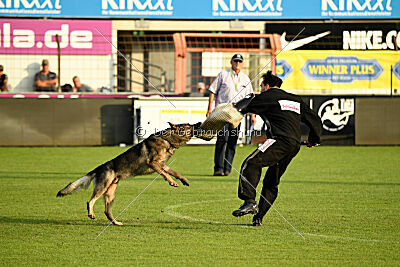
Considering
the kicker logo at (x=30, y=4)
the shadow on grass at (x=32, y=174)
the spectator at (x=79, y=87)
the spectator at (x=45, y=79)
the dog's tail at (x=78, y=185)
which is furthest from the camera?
the kicker logo at (x=30, y=4)

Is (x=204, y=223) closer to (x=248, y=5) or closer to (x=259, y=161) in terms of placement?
(x=259, y=161)

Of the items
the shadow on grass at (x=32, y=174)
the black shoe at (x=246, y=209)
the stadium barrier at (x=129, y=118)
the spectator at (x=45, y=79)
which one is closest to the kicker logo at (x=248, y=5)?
the stadium barrier at (x=129, y=118)

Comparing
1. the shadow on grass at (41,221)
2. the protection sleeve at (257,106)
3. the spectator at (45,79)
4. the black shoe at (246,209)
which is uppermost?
the spectator at (45,79)

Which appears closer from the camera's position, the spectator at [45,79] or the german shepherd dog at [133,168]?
the german shepherd dog at [133,168]

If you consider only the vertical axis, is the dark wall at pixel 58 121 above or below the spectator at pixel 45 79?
below

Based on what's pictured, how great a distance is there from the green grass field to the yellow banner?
6683 mm

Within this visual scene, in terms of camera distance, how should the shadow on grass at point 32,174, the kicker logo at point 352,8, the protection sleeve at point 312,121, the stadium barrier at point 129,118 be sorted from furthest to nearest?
the kicker logo at point 352,8 → the stadium barrier at point 129,118 → the shadow on grass at point 32,174 → the protection sleeve at point 312,121

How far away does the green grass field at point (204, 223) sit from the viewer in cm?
611

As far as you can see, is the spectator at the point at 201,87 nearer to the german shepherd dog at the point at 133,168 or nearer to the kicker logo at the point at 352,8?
the kicker logo at the point at 352,8

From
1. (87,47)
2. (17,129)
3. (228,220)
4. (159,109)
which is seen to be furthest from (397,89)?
(228,220)

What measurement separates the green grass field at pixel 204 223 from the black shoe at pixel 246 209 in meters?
0.21

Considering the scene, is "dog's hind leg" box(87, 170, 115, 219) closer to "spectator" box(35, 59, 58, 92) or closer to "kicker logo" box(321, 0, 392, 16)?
"spectator" box(35, 59, 58, 92)

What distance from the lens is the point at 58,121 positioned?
1859 centimetres

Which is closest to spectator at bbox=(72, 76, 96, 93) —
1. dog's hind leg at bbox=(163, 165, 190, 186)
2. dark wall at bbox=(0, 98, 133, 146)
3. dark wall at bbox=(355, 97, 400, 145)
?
dark wall at bbox=(0, 98, 133, 146)
